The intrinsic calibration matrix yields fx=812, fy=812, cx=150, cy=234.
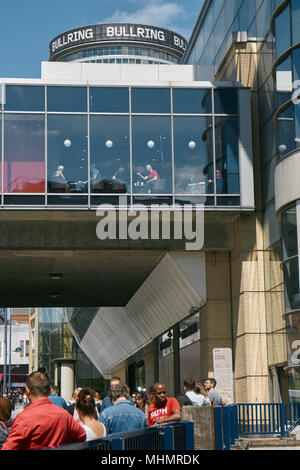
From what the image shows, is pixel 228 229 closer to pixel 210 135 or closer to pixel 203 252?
pixel 203 252

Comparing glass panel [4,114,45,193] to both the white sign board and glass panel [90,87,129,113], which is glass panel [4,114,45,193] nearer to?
glass panel [90,87,129,113]

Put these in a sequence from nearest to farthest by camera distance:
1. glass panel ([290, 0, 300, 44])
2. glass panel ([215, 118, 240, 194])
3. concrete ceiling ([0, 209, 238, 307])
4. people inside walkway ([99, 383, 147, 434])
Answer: people inside walkway ([99, 383, 147, 434]), glass panel ([290, 0, 300, 44]), glass panel ([215, 118, 240, 194]), concrete ceiling ([0, 209, 238, 307])

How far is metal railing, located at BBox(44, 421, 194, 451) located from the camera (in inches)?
251

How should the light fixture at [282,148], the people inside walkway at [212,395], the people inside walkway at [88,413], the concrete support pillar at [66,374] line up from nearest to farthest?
1. the people inside walkway at [88,413]
2. the people inside walkway at [212,395]
3. the light fixture at [282,148]
4. the concrete support pillar at [66,374]

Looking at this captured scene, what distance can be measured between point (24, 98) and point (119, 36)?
400ft

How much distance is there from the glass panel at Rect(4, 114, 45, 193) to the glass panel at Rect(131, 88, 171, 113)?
2.96m

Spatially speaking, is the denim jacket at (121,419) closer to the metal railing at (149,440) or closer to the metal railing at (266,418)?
the metal railing at (149,440)

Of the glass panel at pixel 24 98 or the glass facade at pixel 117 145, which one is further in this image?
the glass panel at pixel 24 98

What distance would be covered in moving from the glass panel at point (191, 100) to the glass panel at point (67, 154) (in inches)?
117

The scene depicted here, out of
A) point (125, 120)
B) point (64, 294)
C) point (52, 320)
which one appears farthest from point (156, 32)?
point (125, 120)

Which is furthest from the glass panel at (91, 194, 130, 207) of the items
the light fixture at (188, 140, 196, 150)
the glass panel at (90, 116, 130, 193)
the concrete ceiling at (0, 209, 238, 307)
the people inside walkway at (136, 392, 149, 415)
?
the people inside walkway at (136, 392, 149, 415)

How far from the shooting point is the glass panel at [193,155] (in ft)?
81.6

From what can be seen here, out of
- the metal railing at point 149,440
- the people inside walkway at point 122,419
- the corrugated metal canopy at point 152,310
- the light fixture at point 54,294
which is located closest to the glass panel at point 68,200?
the corrugated metal canopy at point 152,310

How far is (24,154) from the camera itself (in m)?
24.6
